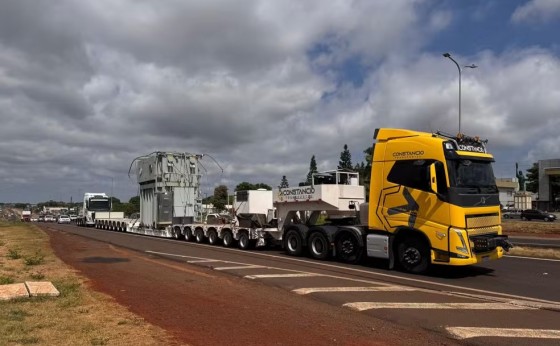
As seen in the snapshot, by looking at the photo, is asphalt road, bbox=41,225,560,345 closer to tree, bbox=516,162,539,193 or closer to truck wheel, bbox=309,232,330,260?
truck wheel, bbox=309,232,330,260

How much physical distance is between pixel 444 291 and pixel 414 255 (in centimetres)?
309

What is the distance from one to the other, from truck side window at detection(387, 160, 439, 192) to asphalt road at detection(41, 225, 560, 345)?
94.8 inches

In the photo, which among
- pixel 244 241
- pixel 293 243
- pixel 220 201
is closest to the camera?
pixel 293 243

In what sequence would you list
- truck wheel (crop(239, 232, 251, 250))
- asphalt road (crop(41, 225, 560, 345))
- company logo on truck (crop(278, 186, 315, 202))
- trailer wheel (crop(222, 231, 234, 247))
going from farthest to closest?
trailer wheel (crop(222, 231, 234, 247)) < truck wheel (crop(239, 232, 251, 250)) < company logo on truck (crop(278, 186, 315, 202)) < asphalt road (crop(41, 225, 560, 345))

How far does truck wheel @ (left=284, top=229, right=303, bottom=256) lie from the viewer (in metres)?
18.4

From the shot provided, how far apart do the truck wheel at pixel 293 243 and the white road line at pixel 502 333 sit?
11070 mm

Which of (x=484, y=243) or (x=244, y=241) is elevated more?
(x=484, y=243)

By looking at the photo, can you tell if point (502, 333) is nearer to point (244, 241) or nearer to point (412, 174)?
point (412, 174)

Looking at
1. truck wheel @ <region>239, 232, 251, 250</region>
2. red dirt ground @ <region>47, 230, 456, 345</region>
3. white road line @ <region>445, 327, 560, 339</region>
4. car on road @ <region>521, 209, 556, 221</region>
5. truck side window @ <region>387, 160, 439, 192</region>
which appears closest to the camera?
red dirt ground @ <region>47, 230, 456, 345</region>

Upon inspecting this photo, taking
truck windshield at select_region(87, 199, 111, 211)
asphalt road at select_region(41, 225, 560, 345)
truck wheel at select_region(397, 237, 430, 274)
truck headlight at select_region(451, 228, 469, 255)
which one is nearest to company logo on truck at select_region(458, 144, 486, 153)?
truck headlight at select_region(451, 228, 469, 255)

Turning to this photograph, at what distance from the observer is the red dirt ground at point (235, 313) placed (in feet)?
22.4

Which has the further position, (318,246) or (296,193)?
(296,193)

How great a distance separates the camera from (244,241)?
2211 centimetres

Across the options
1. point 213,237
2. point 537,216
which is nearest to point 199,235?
point 213,237
